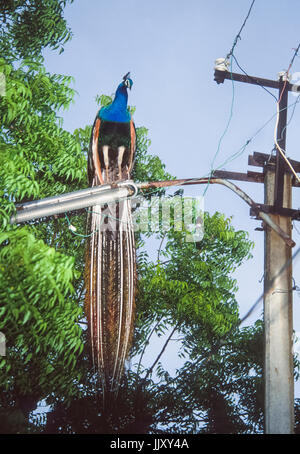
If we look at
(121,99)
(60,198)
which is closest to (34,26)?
(121,99)

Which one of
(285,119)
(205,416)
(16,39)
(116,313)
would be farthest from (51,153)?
(205,416)

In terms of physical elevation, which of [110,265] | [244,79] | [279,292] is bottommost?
[279,292]

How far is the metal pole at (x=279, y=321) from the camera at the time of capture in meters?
3.11

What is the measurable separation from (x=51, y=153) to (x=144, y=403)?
314 cm

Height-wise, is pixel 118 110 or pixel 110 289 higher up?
pixel 118 110

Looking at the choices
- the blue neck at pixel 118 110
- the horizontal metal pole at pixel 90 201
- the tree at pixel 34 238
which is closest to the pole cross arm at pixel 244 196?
the horizontal metal pole at pixel 90 201

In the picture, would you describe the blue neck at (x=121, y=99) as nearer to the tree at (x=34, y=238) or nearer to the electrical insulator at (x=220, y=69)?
the tree at (x=34, y=238)

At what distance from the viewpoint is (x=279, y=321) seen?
10.9 ft

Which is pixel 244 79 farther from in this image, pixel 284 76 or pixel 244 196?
pixel 244 196

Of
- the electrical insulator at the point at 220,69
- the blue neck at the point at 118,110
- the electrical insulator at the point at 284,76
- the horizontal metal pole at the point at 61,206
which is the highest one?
the blue neck at the point at 118,110

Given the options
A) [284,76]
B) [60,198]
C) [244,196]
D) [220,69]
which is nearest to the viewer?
[60,198]

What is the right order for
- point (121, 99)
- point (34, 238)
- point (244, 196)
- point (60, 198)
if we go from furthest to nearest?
point (121, 99)
point (244, 196)
point (60, 198)
point (34, 238)

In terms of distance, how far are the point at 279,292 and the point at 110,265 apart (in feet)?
5.62
